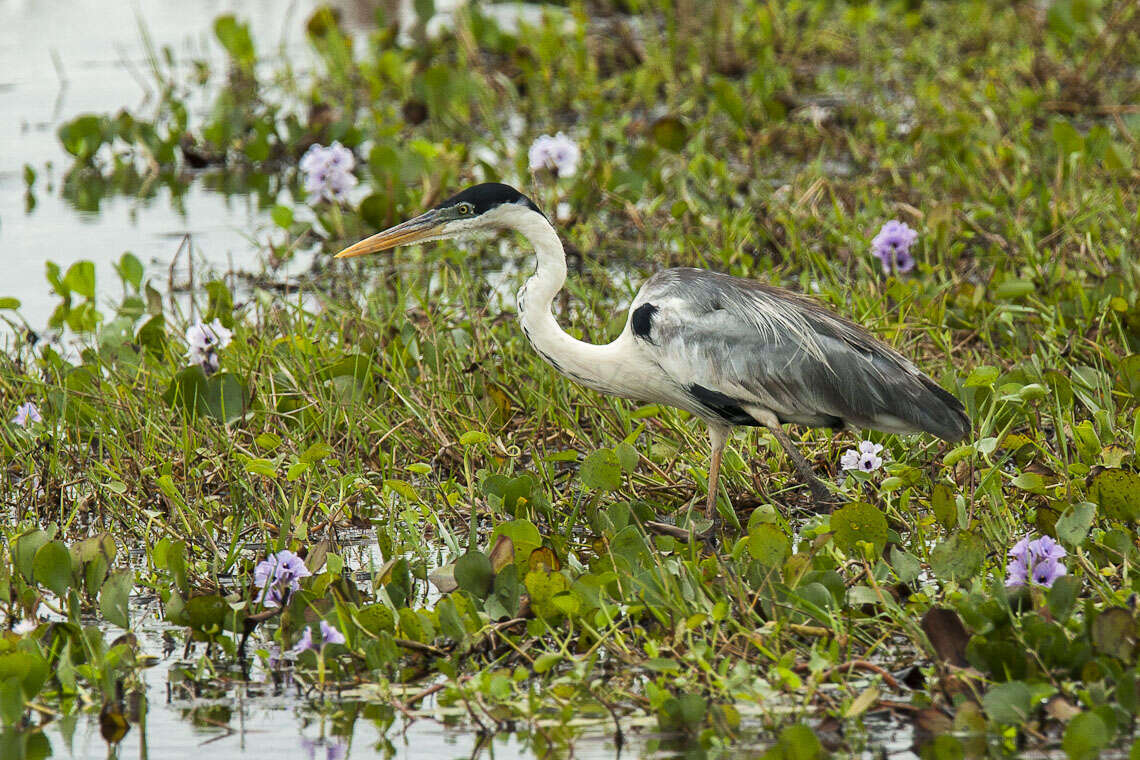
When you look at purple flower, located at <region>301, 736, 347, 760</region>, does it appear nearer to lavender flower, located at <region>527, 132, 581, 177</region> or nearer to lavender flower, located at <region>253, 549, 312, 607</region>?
lavender flower, located at <region>253, 549, 312, 607</region>

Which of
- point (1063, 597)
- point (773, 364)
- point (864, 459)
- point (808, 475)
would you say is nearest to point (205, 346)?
point (773, 364)

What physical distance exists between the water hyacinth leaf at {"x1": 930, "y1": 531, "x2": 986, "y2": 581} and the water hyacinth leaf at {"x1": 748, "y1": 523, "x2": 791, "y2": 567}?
0.36m

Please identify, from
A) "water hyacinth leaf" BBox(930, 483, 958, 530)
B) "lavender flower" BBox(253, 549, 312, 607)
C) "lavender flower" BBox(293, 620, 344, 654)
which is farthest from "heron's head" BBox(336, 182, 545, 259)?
"lavender flower" BBox(293, 620, 344, 654)

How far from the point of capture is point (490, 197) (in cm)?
488

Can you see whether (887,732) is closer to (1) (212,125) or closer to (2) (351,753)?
(2) (351,753)

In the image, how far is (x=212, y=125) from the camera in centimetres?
911

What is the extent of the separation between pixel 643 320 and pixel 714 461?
45 cm

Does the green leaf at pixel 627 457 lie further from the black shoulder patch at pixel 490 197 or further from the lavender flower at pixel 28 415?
the lavender flower at pixel 28 415

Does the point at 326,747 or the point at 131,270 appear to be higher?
the point at 131,270

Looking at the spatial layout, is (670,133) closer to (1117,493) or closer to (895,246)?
(895,246)

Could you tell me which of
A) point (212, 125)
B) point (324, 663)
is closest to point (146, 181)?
point (212, 125)

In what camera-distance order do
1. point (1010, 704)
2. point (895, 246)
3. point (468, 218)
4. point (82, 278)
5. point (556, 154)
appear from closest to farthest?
point (1010, 704) < point (468, 218) < point (895, 246) < point (82, 278) < point (556, 154)

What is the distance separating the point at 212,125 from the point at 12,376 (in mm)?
3910

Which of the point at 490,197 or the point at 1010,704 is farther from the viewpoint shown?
the point at 490,197
